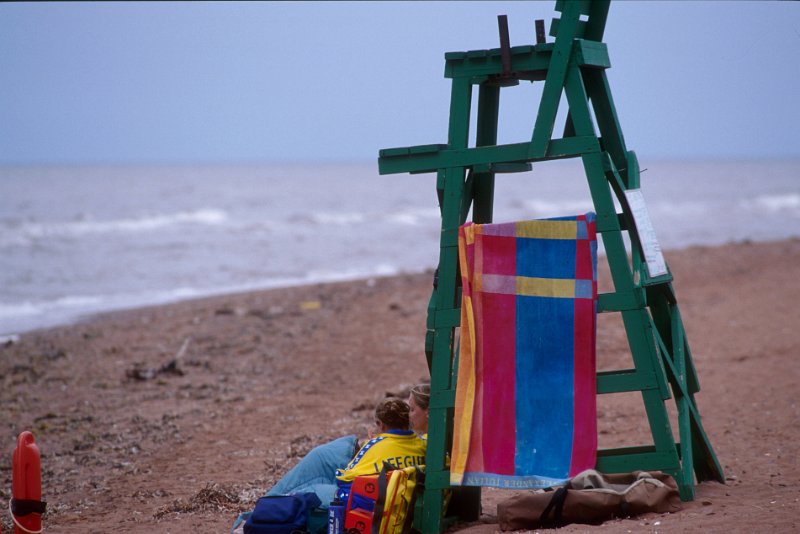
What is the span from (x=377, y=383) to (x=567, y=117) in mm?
5649

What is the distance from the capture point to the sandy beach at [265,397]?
20.5ft

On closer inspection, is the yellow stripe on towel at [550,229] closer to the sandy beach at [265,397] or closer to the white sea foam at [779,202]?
the sandy beach at [265,397]

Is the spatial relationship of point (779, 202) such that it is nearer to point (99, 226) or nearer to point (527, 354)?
point (99, 226)

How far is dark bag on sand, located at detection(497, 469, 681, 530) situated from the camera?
4.99 meters

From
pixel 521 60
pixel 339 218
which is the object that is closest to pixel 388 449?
pixel 521 60

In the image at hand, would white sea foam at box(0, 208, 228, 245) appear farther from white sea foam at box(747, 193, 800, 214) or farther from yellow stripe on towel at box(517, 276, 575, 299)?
yellow stripe on towel at box(517, 276, 575, 299)


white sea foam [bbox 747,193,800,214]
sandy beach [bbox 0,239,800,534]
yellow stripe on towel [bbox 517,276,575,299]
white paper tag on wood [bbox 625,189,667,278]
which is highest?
white sea foam [bbox 747,193,800,214]

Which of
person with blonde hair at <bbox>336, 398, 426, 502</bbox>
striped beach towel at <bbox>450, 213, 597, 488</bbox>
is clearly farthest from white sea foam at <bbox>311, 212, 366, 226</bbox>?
striped beach towel at <bbox>450, 213, 597, 488</bbox>

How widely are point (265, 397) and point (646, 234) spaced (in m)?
5.96

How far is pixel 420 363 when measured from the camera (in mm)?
11320

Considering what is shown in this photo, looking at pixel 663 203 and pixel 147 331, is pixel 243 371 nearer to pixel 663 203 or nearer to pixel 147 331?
pixel 147 331

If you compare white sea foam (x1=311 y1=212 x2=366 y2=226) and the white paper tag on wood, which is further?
white sea foam (x1=311 y1=212 x2=366 y2=226)

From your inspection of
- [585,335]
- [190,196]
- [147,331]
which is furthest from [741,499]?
[190,196]

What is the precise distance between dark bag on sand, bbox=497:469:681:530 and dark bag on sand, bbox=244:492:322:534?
1.12 metres
